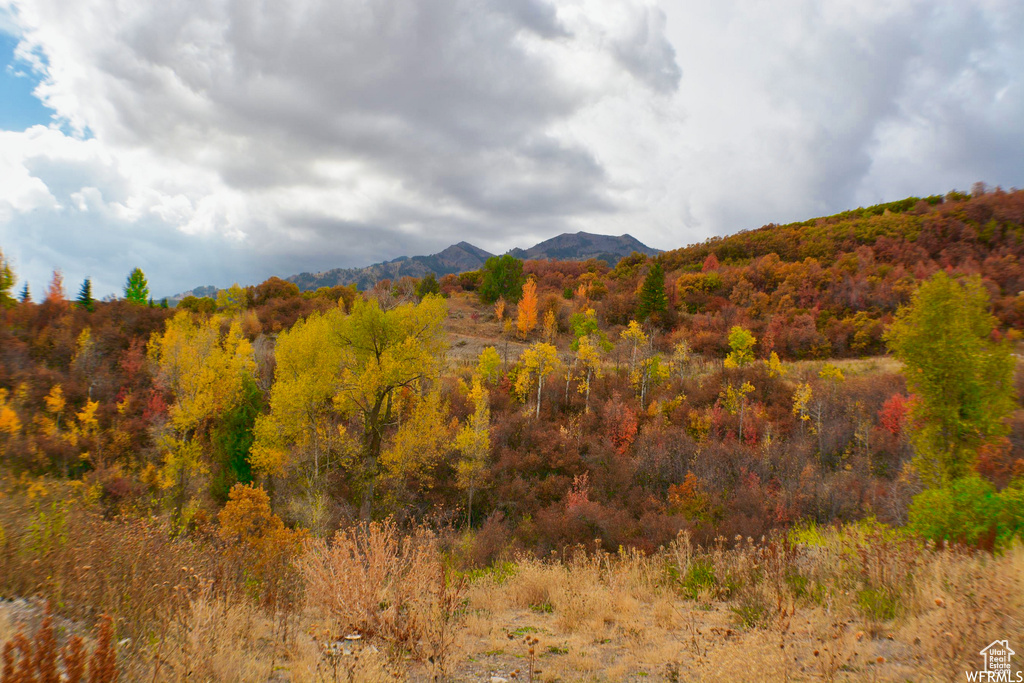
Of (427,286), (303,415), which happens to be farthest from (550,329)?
(303,415)

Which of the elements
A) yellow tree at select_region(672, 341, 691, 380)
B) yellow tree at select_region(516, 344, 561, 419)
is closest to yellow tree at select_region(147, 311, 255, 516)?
yellow tree at select_region(516, 344, 561, 419)

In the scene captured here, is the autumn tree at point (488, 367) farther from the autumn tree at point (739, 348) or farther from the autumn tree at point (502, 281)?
the autumn tree at point (502, 281)

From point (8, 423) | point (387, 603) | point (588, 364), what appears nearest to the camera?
point (387, 603)

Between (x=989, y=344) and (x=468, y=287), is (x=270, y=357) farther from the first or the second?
(x=989, y=344)

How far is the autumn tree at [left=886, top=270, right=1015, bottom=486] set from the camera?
1206 centimetres

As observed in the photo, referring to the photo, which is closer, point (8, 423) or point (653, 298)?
point (8, 423)

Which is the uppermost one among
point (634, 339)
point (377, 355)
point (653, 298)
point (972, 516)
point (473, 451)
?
point (653, 298)

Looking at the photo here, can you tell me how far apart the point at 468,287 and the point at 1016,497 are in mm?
62762

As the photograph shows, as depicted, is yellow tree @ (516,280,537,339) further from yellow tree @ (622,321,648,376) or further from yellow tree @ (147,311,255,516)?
yellow tree @ (147,311,255,516)

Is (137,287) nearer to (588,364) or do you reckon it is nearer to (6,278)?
(6,278)

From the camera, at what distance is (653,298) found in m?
42.9

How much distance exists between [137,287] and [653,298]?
73576 millimetres

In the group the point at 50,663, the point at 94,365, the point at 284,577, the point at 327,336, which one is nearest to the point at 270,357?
the point at 94,365

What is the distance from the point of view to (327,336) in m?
20.8
